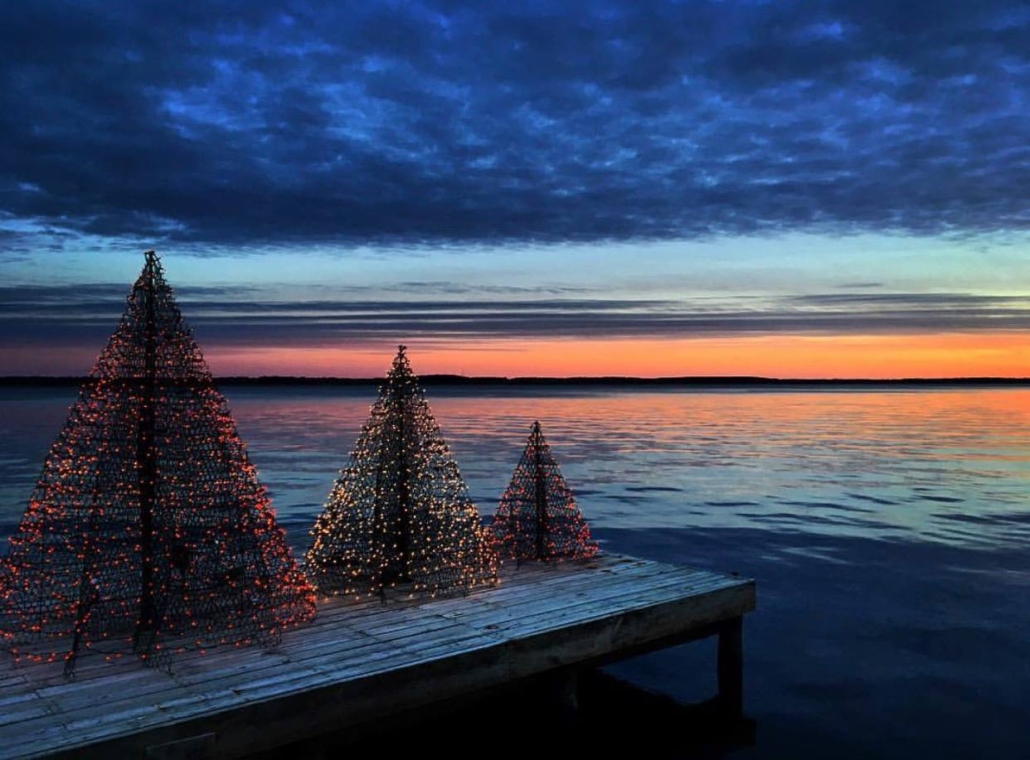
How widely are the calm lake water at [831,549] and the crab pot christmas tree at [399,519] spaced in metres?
4.30

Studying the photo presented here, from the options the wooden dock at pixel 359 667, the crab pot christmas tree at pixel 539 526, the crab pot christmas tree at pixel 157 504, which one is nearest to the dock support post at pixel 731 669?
the wooden dock at pixel 359 667

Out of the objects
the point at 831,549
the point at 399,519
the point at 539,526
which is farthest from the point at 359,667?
the point at 831,549

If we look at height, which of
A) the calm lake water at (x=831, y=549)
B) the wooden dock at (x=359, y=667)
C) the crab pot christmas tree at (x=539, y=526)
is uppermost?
the crab pot christmas tree at (x=539, y=526)

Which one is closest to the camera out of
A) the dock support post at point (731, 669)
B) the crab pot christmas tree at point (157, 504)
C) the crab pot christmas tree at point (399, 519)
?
the crab pot christmas tree at point (157, 504)

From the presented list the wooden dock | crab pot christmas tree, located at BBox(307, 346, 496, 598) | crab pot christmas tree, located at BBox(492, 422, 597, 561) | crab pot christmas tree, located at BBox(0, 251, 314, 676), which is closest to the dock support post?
the wooden dock

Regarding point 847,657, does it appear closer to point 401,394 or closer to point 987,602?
point 987,602

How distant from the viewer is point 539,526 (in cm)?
1402

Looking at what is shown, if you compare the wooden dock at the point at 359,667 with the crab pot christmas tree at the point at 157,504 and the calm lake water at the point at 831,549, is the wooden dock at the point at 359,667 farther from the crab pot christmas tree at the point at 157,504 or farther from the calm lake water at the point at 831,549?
the calm lake water at the point at 831,549

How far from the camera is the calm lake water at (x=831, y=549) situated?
13109mm

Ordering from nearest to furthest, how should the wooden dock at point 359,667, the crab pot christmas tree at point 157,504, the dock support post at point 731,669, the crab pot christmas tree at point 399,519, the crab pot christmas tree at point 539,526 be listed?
1. the wooden dock at point 359,667
2. the crab pot christmas tree at point 157,504
3. the crab pot christmas tree at point 399,519
4. the dock support post at point 731,669
5. the crab pot christmas tree at point 539,526

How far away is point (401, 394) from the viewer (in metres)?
12.8

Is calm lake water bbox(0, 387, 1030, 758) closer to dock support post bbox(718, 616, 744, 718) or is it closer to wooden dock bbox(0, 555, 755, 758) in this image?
dock support post bbox(718, 616, 744, 718)

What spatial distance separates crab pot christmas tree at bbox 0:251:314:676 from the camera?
9.80 meters

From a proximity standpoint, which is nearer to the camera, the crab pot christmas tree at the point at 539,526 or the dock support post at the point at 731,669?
the dock support post at the point at 731,669
